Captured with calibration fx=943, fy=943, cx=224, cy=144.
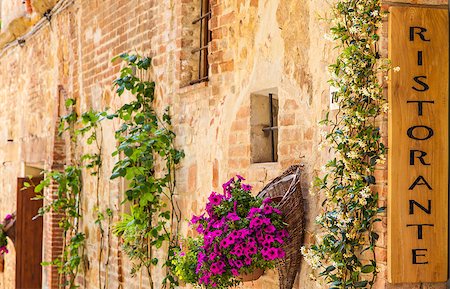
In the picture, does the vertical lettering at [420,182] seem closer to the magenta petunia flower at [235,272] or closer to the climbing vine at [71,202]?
the magenta petunia flower at [235,272]

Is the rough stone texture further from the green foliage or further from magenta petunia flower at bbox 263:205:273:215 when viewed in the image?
the green foliage

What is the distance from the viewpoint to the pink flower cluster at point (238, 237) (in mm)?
5066

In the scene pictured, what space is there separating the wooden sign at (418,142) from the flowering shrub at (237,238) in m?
0.88

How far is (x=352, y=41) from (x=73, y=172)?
235 inches

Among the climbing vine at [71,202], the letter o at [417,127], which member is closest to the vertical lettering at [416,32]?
the letter o at [417,127]

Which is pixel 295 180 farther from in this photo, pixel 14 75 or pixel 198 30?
pixel 14 75

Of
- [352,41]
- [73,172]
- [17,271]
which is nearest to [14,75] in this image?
[17,271]

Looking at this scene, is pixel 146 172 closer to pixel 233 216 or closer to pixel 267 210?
pixel 233 216

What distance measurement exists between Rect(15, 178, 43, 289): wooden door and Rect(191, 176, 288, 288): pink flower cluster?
717cm

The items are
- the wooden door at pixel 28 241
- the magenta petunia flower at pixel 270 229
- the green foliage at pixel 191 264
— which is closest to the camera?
the magenta petunia flower at pixel 270 229

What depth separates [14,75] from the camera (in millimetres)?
14828

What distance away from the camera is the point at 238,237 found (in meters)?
5.07

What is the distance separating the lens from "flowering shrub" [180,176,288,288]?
5.07 m

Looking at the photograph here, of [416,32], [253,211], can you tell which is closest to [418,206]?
[416,32]
